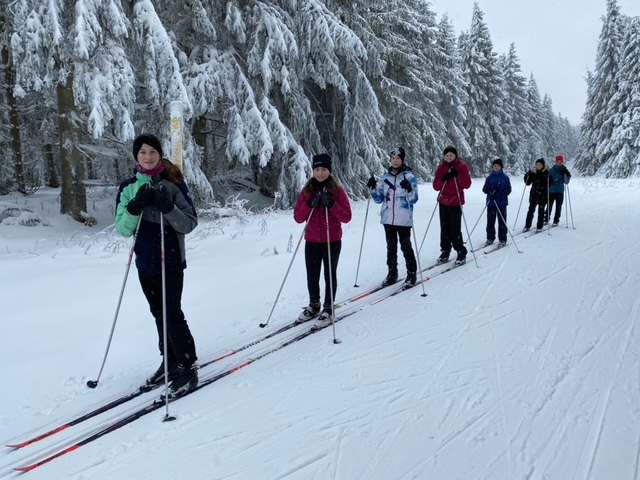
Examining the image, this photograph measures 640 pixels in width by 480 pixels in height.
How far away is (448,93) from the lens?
2747cm

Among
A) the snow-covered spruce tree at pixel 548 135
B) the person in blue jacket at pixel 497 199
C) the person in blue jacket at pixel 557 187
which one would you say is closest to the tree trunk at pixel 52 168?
the person in blue jacket at pixel 497 199

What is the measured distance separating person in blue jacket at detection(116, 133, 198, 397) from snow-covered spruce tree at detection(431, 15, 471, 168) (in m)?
24.0

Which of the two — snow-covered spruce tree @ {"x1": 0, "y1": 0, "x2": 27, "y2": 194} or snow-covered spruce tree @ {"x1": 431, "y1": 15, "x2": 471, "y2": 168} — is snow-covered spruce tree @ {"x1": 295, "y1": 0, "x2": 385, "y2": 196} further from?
snow-covered spruce tree @ {"x1": 431, "y1": 15, "x2": 471, "y2": 168}

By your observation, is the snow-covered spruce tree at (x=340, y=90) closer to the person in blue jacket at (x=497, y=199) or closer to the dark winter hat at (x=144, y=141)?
the person in blue jacket at (x=497, y=199)

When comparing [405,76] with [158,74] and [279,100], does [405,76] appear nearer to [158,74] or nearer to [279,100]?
[279,100]

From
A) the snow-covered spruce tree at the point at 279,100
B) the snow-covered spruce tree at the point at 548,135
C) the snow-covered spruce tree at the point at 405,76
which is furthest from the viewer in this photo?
the snow-covered spruce tree at the point at 548,135

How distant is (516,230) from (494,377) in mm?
9202

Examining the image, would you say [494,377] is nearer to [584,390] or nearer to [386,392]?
[584,390]

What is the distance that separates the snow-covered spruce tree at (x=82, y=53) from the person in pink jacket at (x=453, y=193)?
644cm

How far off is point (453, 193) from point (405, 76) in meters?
14.3

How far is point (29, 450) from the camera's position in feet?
9.25

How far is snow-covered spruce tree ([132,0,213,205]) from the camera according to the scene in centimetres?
842

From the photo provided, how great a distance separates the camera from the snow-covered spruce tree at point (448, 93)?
25958mm

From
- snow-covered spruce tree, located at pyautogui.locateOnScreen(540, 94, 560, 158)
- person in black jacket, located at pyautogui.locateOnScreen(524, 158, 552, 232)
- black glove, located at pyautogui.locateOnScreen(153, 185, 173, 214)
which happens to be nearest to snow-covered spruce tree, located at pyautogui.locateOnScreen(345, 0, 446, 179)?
person in black jacket, located at pyautogui.locateOnScreen(524, 158, 552, 232)
